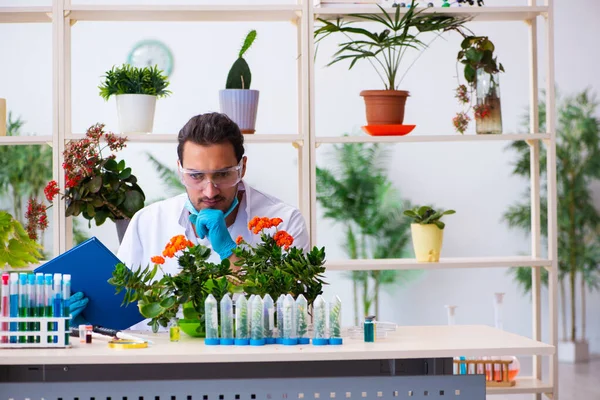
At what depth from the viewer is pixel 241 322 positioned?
6.19 feet

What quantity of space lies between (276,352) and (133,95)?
2006 mm

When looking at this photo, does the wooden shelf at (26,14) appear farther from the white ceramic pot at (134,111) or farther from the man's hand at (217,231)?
the man's hand at (217,231)

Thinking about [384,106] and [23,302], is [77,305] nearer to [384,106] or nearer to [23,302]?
[23,302]

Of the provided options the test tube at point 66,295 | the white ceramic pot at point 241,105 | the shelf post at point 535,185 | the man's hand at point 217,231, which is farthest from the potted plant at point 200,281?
the shelf post at point 535,185

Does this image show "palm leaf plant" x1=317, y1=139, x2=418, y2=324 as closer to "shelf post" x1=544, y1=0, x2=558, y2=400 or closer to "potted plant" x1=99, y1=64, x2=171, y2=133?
"shelf post" x1=544, y1=0, x2=558, y2=400

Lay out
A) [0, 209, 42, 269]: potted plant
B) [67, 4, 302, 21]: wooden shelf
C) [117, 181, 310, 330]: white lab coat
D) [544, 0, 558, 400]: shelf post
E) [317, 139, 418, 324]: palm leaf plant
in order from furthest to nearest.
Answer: [317, 139, 418, 324]: palm leaf plant, [544, 0, 558, 400]: shelf post, [67, 4, 302, 21]: wooden shelf, [117, 181, 310, 330]: white lab coat, [0, 209, 42, 269]: potted plant

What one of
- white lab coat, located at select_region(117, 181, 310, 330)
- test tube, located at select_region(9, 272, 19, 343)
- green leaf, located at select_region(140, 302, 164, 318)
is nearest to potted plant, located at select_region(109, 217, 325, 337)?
green leaf, located at select_region(140, 302, 164, 318)

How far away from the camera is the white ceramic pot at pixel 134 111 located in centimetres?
351

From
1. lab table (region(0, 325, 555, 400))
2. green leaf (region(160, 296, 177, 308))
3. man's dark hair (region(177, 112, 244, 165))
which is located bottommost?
lab table (region(0, 325, 555, 400))

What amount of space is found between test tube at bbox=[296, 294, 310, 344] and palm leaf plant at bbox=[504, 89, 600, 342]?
5.35 meters

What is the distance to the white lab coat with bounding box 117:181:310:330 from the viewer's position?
113 inches

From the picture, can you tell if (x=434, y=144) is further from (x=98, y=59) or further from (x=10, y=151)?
(x=10, y=151)

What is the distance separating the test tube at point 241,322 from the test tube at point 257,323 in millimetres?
16

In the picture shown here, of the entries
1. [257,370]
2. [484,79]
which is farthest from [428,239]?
[257,370]
